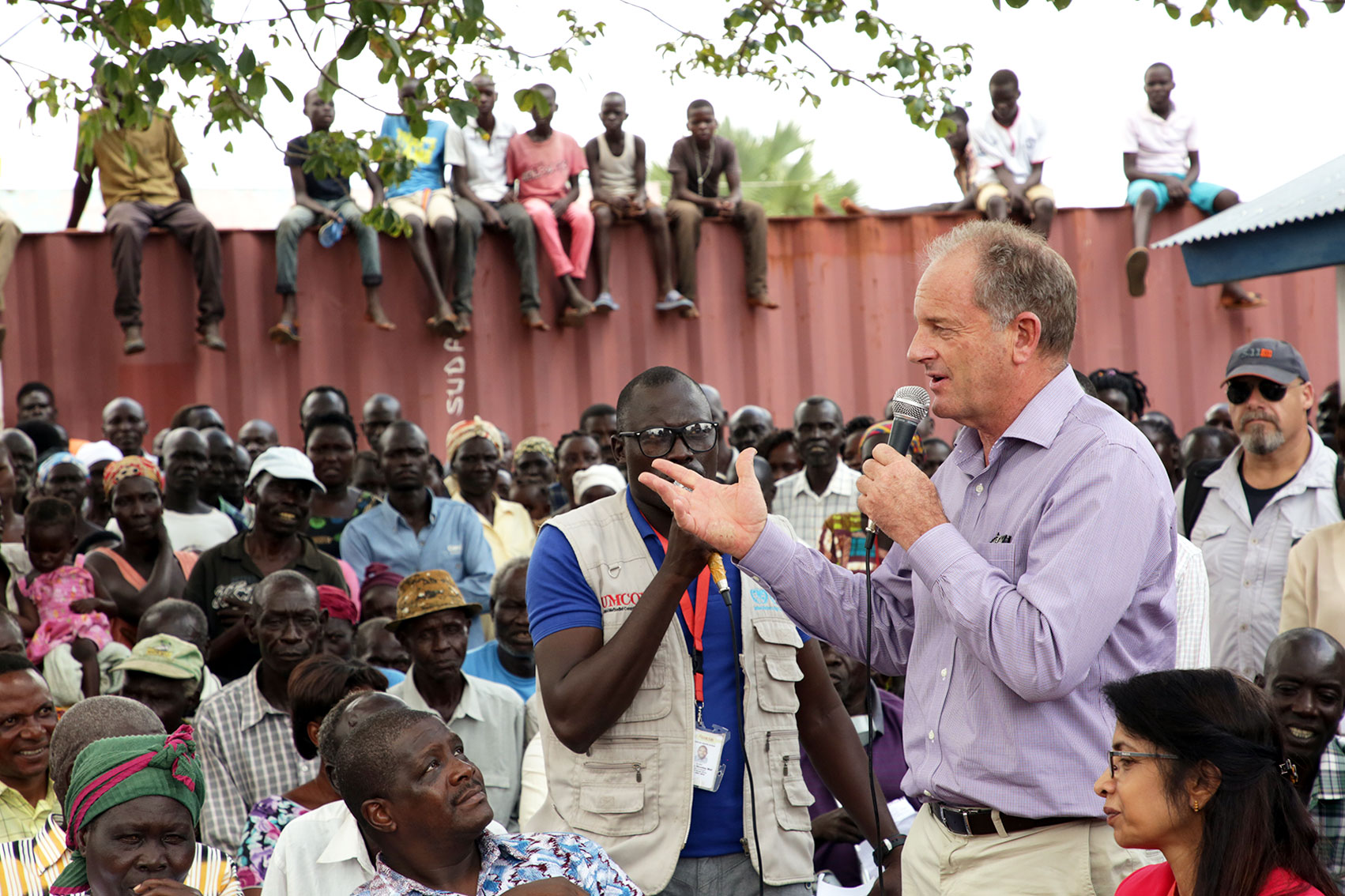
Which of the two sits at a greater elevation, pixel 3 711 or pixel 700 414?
pixel 700 414

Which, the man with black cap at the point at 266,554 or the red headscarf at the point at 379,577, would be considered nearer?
the man with black cap at the point at 266,554

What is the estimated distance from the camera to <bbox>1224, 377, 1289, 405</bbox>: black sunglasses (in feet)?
17.4

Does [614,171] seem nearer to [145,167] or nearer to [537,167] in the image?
[537,167]

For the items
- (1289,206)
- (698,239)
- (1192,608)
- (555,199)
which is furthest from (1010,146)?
(1192,608)

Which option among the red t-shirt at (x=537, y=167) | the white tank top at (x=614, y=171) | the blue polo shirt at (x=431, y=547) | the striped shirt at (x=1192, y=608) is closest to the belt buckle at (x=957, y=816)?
the striped shirt at (x=1192, y=608)

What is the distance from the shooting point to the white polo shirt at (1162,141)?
12453mm

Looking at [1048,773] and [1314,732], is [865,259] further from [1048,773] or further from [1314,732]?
[1048,773]

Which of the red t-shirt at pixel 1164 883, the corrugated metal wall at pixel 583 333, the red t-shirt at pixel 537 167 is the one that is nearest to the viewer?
the red t-shirt at pixel 1164 883

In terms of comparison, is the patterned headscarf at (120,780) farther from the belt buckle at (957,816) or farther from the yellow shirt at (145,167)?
the yellow shirt at (145,167)

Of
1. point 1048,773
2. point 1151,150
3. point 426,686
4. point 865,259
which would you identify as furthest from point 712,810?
point 1151,150

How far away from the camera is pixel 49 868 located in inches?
139

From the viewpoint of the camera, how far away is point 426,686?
4.92 m

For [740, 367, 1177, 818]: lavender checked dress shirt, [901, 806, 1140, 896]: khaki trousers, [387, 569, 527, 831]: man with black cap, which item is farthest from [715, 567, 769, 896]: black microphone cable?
[387, 569, 527, 831]: man with black cap

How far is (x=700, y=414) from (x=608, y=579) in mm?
427
